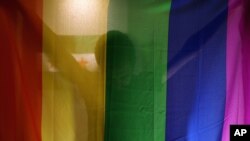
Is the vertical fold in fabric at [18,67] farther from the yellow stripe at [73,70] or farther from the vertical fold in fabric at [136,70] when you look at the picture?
the vertical fold in fabric at [136,70]

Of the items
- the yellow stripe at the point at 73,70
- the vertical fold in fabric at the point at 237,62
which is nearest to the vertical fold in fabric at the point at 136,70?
the yellow stripe at the point at 73,70

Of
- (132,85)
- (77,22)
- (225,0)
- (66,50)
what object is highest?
(225,0)

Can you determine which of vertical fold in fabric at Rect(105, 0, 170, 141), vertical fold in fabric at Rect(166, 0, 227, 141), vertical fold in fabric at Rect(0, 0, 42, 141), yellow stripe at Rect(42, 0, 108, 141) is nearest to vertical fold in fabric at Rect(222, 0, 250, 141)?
vertical fold in fabric at Rect(166, 0, 227, 141)

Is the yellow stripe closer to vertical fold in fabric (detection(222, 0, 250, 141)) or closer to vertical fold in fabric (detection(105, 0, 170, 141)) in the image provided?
vertical fold in fabric (detection(105, 0, 170, 141))

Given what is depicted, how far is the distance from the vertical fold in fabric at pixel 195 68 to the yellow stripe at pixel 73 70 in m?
0.33

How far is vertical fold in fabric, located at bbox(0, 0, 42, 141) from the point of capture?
1548 millimetres

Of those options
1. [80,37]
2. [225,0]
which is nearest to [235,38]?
[225,0]

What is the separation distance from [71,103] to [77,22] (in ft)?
1.19

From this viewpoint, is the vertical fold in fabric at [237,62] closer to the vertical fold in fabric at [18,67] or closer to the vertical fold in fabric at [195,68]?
the vertical fold in fabric at [195,68]

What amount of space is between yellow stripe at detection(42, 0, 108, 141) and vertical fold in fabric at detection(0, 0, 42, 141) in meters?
0.05

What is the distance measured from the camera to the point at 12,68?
5.09ft

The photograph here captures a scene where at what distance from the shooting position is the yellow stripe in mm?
1579

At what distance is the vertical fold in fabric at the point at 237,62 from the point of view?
164 cm

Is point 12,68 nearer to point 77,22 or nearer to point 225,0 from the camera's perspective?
point 77,22
